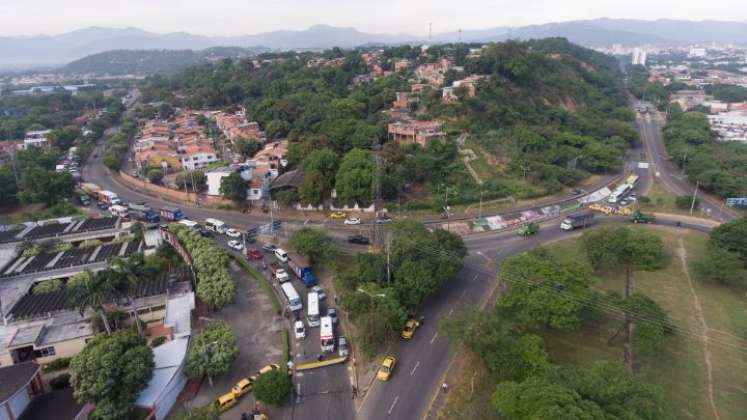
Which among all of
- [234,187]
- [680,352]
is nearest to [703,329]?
[680,352]

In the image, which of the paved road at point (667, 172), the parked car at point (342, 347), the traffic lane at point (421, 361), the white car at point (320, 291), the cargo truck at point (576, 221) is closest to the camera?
the traffic lane at point (421, 361)

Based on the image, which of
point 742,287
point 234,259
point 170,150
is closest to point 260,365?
point 234,259

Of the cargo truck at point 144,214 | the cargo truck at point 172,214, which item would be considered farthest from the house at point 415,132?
the cargo truck at point 144,214

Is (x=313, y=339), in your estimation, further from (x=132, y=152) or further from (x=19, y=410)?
(x=132, y=152)

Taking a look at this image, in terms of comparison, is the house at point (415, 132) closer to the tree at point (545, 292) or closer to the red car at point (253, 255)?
the red car at point (253, 255)

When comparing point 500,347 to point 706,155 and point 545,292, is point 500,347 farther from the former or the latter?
point 706,155

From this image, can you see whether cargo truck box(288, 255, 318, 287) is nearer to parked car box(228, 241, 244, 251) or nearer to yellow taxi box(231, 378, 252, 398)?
parked car box(228, 241, 244, 251)
